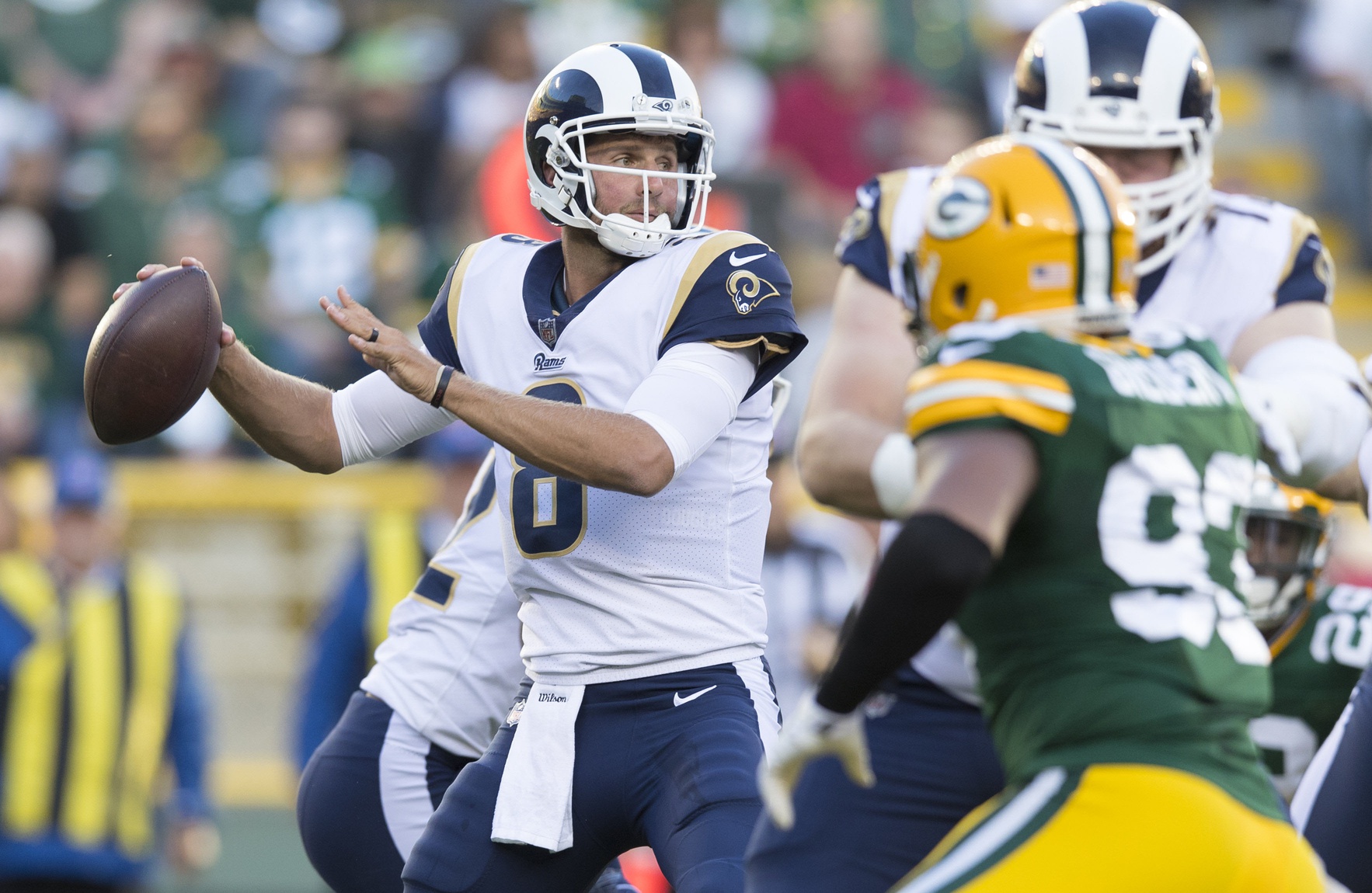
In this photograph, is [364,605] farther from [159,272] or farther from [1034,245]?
[1034,245]

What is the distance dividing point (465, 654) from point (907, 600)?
5.85ft

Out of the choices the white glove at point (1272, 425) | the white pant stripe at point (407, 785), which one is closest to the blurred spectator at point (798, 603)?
the white pant stripe at point (407, 785)

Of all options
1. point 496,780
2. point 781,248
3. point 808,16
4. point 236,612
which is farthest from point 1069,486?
point 808,16

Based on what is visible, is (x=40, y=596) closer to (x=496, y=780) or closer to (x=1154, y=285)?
(x=496, y=780)

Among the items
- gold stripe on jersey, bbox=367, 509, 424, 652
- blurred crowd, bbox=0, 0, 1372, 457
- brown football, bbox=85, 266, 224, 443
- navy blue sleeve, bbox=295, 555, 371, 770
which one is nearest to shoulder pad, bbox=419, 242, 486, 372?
brown football, bbox=85, 266, 224, 443

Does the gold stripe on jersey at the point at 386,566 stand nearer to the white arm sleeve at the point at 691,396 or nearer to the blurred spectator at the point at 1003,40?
the white arm sleeve at the point at 691,396

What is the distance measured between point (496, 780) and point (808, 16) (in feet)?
27.2

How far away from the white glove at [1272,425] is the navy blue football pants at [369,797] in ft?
5.56

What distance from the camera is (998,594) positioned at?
250 centimetres

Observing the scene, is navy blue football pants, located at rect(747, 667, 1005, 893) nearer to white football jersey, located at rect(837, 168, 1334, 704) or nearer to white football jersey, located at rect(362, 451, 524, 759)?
white football jersey, located at rect(837, 168, 1334, 704)

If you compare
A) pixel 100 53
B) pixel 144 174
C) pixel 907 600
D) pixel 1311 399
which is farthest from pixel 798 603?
pixel 100 53

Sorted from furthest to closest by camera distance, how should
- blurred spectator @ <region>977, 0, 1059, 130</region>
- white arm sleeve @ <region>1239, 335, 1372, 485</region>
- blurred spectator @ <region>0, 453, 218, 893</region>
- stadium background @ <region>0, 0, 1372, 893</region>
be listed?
blurred spectator @ <region>977, 0, 1059, 130</region> → stadium background @ <region>0, 0, 1372, 893</region> → blurred spectator @ <region>0, 453, 218, 893</region> → white arm sleeve @ <region>1239, 335, 1372, 485</region>

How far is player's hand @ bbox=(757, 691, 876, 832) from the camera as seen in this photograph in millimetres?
2617

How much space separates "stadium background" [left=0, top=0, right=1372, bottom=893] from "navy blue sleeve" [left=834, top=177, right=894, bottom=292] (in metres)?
4.50
